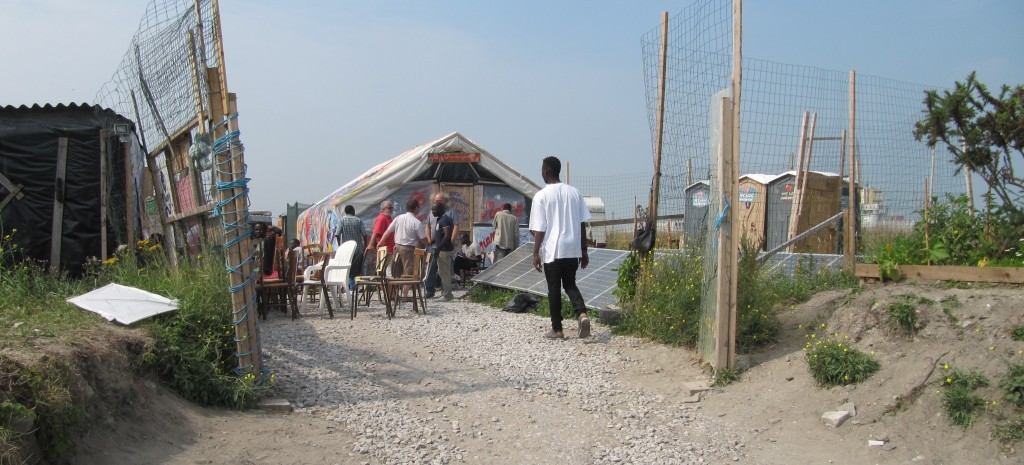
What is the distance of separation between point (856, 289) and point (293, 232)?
25.7 m

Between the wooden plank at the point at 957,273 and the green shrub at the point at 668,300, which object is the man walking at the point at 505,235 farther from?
the wooden plank at the point at 957,273

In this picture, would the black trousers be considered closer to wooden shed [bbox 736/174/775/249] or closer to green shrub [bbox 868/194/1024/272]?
green shrub [bbox 868/194/1024/272]

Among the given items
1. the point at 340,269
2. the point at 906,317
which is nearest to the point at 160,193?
the point at 340,269

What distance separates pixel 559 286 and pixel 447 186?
965 cm

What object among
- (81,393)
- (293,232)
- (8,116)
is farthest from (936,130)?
(293,232)

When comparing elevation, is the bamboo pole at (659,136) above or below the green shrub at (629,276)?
above

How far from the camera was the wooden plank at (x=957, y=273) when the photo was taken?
5.41 metres

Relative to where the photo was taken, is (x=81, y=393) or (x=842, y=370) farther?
(x=842, y=370)

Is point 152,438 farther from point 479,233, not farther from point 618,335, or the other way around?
point 479,233

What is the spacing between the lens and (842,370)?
5152mm

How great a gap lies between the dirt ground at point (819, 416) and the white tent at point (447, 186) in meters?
11.2

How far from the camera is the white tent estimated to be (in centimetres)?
1644

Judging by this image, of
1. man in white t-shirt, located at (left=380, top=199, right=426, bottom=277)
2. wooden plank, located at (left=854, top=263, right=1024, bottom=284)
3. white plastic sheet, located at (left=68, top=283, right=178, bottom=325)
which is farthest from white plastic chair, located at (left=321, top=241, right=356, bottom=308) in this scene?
wooden plank, located at (left=854, top=263, right=1024, bottom=284)

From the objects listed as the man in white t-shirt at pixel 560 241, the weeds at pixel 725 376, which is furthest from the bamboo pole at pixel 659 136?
the weeds at pixel 725 376
